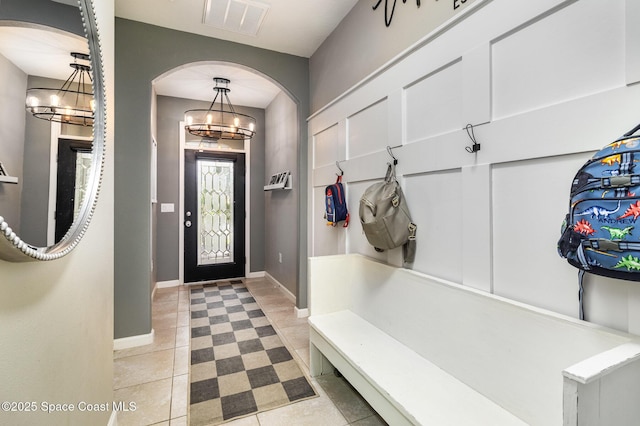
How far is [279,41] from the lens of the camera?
9.46ft

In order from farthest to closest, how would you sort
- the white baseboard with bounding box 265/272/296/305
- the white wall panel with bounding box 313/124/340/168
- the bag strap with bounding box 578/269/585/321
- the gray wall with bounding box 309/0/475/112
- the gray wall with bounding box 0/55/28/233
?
the white baseboard with bounding box 265/272/296/305, the white wall panel with bounding box 313/124/340/168, the gray wall with bounding box 309/0/475/112, the bag strap with bounding box 578/269/585/321, the gray wall with bounding box 0/55/28/233

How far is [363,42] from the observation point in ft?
7.47

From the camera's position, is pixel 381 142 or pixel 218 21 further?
pixel 218 21

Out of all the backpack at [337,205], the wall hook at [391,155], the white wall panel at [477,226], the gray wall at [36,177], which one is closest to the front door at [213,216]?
the backpack at [337,205]

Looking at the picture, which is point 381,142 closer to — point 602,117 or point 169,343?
point 602,117

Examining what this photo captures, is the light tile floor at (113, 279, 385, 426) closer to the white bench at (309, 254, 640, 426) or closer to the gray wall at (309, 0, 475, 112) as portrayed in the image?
the white bench at (309, 254, 640, 426)

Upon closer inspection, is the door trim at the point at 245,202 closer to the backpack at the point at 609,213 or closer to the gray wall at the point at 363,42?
the gray wall at the point at 363,42

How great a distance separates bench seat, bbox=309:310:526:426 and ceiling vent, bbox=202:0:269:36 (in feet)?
8.15

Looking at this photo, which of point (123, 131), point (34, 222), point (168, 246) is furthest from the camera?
point (168, 246)

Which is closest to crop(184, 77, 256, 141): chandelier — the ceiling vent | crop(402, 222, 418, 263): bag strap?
the ceiling vent

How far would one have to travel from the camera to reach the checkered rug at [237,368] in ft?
5.93

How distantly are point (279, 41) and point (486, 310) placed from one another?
2.88 metres

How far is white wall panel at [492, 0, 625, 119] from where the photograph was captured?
37.1 inches

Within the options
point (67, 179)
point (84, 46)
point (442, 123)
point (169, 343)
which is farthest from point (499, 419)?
point (169, 343)
